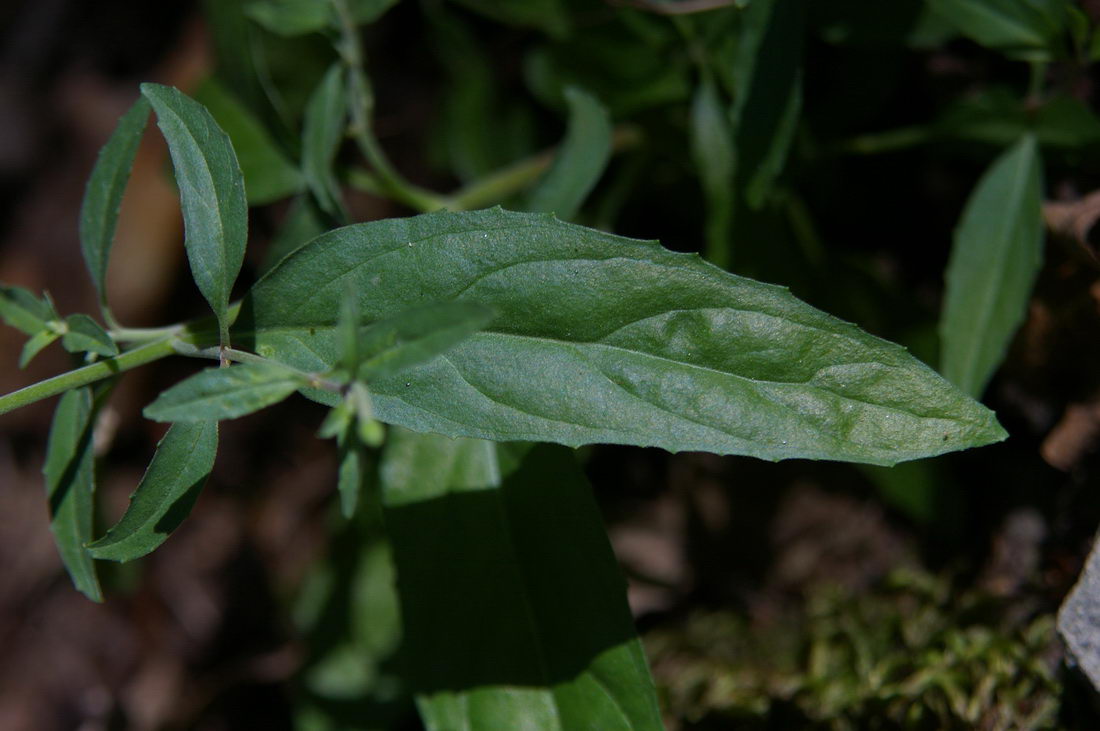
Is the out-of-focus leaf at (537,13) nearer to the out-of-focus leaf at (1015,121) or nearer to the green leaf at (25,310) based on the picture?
the out-of-focus leaf at (1015,121)

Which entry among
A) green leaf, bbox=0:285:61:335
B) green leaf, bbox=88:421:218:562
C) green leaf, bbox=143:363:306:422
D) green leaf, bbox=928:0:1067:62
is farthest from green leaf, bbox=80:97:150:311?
green leaf, bbox=928:0:1067:62

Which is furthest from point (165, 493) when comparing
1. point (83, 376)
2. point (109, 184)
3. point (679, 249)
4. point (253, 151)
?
point (679, 249)

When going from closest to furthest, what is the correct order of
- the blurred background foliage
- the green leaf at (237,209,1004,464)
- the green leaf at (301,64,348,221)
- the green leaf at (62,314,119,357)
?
the green leaf at (237,209,1004,464) < the green leaf at (62,314,119,357) < the green leaf at (301,64,348,221) < the blurred background foliage

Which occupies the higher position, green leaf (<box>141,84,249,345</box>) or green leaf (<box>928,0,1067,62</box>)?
green leaf (<box>928,0,1067,62</box>)

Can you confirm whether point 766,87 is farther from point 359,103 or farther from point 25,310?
point 25,310

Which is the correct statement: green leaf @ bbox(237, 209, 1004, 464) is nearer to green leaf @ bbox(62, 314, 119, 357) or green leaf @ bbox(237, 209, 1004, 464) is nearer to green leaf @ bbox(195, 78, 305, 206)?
green leaf @ bbox(62, 314, 119, 357)

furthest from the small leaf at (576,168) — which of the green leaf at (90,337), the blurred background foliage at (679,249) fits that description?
the green leaf at (90,337)

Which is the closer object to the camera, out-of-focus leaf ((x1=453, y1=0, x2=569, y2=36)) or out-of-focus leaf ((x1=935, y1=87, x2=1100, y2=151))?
out-of-focus leaf ((x1=935, y1=87, x2=1100, y2=151))
